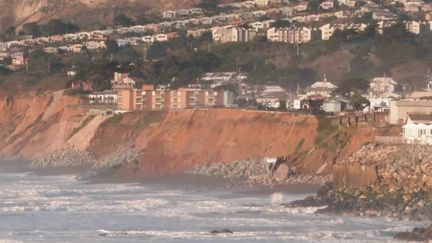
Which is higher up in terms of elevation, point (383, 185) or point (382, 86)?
point (382, 86)

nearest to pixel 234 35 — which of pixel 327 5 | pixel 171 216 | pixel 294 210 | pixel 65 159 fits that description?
pixel 327 5

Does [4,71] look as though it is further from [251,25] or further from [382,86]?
[382,86]

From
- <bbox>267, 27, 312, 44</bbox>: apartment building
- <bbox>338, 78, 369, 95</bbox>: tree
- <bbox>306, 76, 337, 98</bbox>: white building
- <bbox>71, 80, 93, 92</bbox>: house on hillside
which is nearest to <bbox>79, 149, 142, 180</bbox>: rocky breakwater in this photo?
<bbox>306, 76, 337, 98</bbox>: white building

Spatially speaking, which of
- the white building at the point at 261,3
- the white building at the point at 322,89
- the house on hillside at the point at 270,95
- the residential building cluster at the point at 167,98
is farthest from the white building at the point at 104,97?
the white building at the point at 261,3

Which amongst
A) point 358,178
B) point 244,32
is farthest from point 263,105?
point 244,32

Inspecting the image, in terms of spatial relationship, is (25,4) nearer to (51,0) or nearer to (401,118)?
(51,0)

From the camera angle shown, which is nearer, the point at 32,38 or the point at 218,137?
the point at 218,137

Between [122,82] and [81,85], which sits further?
[81,85]

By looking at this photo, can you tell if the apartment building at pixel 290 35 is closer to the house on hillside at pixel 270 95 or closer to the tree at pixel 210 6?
the house on hillside at pixel 270 95
